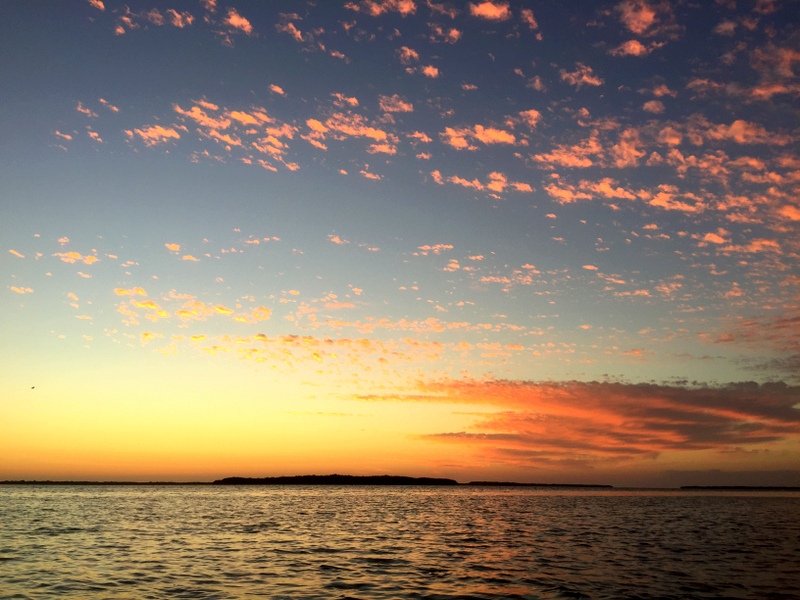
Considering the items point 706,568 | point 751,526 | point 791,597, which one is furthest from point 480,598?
point 751,526

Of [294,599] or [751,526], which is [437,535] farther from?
[751,526]

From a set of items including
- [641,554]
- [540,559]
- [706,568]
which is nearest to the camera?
[706,568]

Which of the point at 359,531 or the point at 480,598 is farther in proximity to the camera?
the point at 359,531

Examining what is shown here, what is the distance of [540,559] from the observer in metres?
36.5

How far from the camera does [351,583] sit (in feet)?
91.6

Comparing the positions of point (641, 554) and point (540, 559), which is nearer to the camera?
point (540, 559)

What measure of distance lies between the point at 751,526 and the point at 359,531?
141ft

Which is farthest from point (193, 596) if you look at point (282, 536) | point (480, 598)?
point (282, 536)

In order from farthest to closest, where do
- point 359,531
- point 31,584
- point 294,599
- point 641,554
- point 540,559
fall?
point 359,531 → point 641,554 → point 540,559 → point 31,584 → point 294,599

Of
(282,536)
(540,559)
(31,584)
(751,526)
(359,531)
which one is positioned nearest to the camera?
(31,584)

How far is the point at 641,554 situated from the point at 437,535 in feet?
56.0

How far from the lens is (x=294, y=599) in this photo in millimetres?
24344

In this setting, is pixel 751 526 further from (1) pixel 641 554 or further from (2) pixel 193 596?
(2) pixel 193 596

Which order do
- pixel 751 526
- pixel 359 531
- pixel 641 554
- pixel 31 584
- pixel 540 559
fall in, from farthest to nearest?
pixel 751 526 → pixel 359 531 → pixel 641 554 → pixel 540 559 → pixel 31 584
